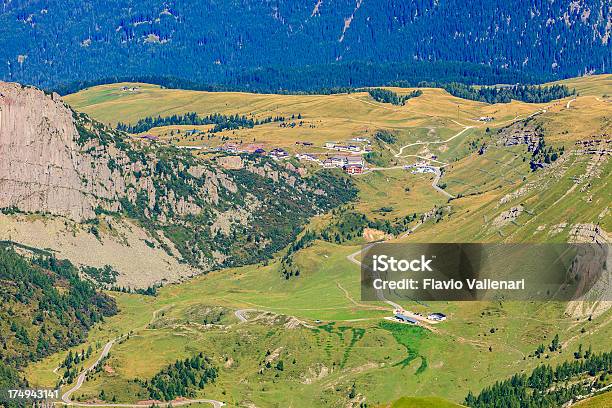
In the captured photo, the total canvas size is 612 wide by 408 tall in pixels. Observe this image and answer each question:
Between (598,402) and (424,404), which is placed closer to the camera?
(424,404)

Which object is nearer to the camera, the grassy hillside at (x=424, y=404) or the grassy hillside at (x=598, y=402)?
the grassy hillside at (x=424, y=404)

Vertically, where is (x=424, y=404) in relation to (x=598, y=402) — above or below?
above

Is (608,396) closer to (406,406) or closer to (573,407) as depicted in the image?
(573,407)

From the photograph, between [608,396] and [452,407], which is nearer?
[452,407]

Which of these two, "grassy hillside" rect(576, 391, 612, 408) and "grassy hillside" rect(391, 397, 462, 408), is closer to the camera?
"grassy hillside" rect(391, 397, 462, 408)

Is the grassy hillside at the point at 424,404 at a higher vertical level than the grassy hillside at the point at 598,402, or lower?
higher

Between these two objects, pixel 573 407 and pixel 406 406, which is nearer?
pixel 406 406

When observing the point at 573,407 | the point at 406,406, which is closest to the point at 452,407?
the point at 406,406

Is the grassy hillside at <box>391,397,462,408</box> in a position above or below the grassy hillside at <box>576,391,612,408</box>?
above

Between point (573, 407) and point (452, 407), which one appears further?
point (573, 407)

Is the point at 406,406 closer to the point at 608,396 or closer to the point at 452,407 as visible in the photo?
the point at 452,407

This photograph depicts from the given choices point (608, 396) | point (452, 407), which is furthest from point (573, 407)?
point (452, 407)
